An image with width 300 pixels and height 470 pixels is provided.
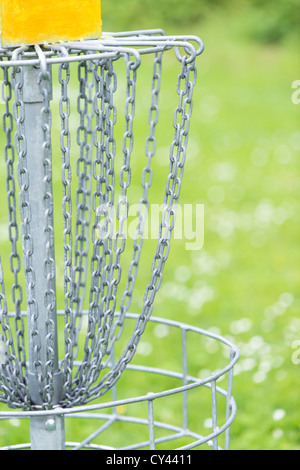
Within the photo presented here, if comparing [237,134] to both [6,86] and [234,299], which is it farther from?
[6,86]

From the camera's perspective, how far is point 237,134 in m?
9.49

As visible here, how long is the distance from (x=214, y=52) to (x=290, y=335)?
34.3 feet

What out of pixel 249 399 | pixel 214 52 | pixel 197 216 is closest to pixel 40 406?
pixel 249 399

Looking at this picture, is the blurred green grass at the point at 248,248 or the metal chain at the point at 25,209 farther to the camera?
the blurred green grass at the point at 248,248

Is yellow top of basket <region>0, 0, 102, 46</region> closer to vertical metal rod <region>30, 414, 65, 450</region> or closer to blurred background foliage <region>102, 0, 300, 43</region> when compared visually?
vertical metal rod <region>30, 414, 65, 450</region>

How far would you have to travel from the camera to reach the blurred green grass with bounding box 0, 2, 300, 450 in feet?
12.1

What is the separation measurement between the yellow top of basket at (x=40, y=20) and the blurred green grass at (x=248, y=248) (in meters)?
2.01

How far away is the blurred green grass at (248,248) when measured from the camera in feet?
12.1

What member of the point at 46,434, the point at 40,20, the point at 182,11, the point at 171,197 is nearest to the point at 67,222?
the point at 171,197
